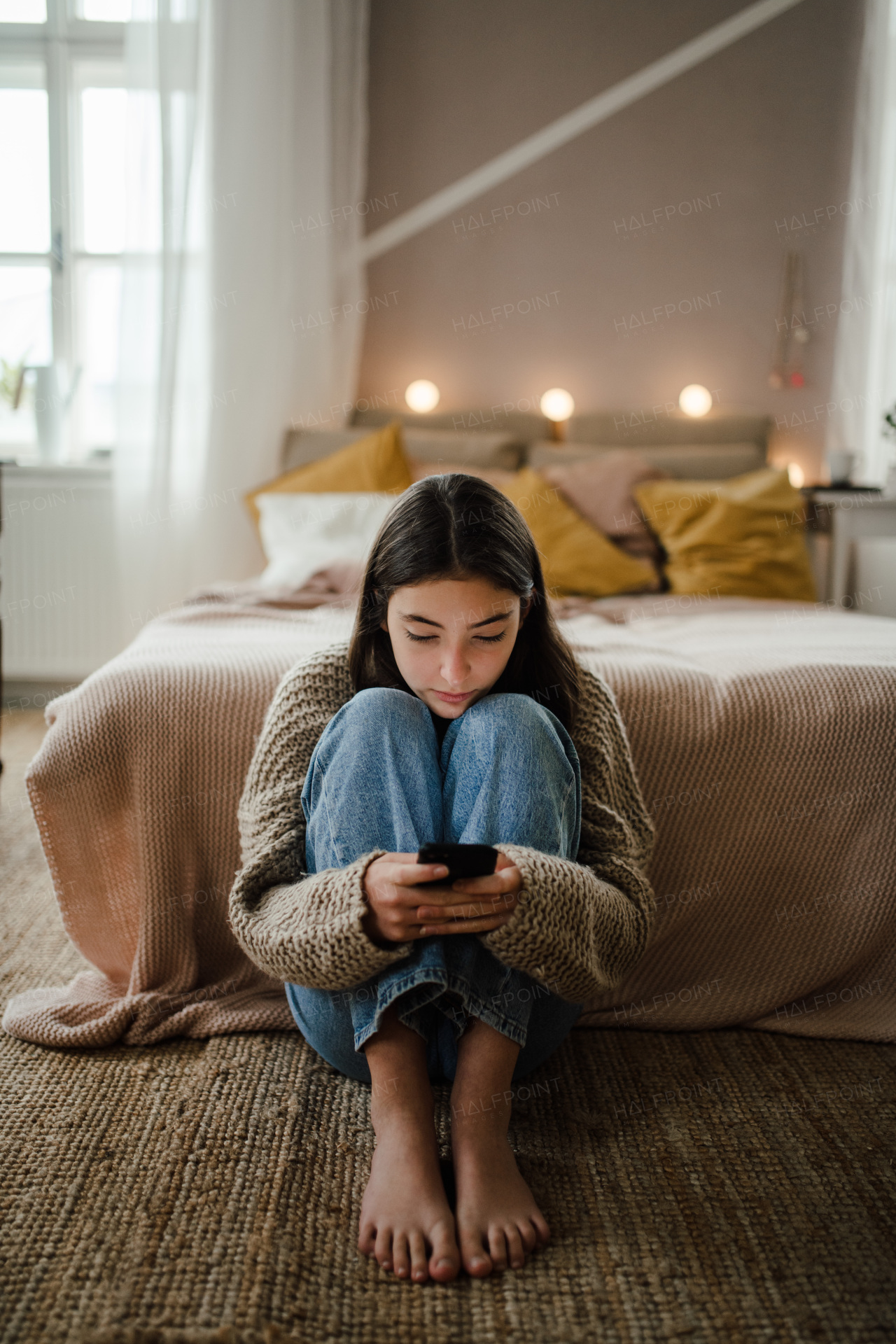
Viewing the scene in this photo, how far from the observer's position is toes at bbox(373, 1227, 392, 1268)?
0.88 metres

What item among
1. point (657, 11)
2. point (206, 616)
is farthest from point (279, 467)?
point (657, 11)

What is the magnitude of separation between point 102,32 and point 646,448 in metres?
2.24

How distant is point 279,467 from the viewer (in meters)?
3.13

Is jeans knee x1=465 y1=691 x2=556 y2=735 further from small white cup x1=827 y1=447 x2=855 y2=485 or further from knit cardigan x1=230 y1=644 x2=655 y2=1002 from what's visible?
small white cup x1=827 y1=447 x2=855 y2=485

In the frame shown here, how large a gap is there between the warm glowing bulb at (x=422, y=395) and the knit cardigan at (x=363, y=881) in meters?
2.29

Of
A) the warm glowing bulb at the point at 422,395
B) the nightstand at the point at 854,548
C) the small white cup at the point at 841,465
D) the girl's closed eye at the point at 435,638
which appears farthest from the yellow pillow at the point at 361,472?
the girl's closed eye at the point at 435,638

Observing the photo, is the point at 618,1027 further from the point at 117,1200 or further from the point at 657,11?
the point at 657,11

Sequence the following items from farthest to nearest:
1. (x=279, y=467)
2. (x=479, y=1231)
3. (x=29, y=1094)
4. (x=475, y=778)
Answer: (x=279, y=467), (x=29, y=1094), (x=475, y=778), (x=479, y=1231)

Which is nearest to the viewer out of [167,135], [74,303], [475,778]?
[475,778]

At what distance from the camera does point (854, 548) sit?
2.65 m

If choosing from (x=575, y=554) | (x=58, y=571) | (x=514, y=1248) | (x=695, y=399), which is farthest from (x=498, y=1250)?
(x=695, y=399)

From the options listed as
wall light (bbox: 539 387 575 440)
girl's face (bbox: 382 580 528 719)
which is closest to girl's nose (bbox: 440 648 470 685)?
girl's face (bbox: 382 580 528 719)

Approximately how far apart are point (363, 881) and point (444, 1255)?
325mm

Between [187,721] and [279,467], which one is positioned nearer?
[187,721]
